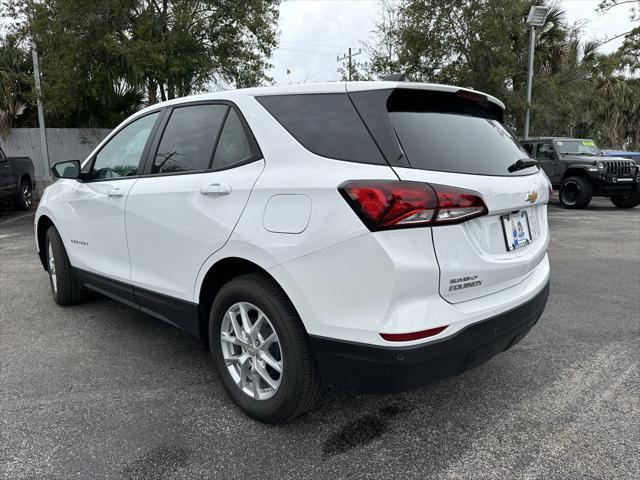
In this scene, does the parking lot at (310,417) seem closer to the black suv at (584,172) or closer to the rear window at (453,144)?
the rear window at (453,144)

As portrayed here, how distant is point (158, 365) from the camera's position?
3375 mm

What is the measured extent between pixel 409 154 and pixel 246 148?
2.92 ft

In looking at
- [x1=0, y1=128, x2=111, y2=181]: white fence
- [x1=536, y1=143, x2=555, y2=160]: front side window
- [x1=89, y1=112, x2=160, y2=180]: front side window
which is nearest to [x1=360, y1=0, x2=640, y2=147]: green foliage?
[x1=536, y1=143, x2=555, y2=160]: front side window

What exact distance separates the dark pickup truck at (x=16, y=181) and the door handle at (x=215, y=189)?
34.3 ft

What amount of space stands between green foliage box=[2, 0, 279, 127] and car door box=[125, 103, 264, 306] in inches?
357

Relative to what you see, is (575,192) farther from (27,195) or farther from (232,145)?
(27,195)

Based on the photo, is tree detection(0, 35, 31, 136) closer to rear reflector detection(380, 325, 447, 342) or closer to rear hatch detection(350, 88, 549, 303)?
rear hatch detection(350, 88, 549, 303)

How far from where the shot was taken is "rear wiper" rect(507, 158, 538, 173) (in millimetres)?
2607

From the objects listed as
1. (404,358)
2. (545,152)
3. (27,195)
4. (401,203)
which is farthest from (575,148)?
(27,195)

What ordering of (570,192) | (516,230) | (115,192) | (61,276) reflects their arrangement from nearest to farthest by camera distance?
(516,230)
(115,192)
(61,276)
(570,192)

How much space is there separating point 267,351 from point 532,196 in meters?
1.58

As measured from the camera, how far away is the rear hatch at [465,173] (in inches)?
84.6

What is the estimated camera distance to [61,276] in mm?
4438

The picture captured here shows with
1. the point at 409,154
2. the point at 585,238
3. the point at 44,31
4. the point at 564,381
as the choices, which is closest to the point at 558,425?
the point at 564,381
